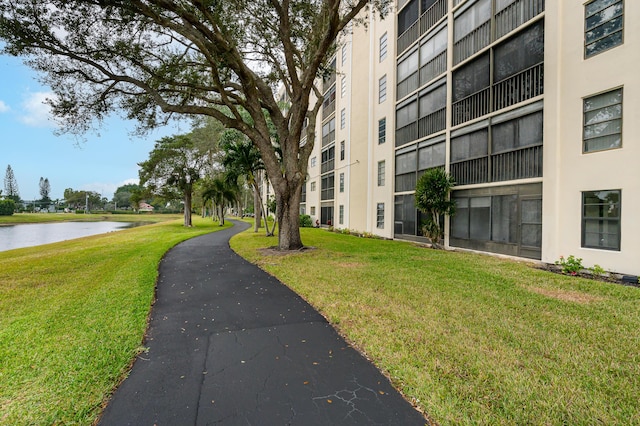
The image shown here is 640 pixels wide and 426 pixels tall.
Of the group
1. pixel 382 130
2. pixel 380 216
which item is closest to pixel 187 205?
pixel 380 216

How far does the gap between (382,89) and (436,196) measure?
9.60 metres

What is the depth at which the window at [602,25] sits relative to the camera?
7686 millimetres

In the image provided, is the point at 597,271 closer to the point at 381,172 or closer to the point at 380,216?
the point at 380,216

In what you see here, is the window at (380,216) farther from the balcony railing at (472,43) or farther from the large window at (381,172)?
the balcony railing at (472,43)

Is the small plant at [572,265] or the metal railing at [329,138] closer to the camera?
the small plant at [572,265]

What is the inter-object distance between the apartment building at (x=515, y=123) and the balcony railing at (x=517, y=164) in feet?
0.13

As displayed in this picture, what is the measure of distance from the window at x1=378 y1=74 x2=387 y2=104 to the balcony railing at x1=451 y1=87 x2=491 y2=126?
6.28 m

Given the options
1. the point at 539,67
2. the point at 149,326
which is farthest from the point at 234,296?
the point at 539,67

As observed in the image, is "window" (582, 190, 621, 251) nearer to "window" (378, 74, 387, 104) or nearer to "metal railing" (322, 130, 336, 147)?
"window" (378, 74, 387, 104)

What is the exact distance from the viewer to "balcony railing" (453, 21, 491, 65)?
11.7 metres

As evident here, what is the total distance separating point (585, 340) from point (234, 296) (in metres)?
5.59

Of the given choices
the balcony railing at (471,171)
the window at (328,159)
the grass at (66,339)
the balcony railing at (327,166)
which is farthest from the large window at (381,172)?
the grass at (66,339)

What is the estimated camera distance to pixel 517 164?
10344 mm

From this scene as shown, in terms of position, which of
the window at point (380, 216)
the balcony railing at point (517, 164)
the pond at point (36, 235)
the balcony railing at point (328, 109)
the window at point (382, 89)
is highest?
the balcony railing at point (328, 109)
